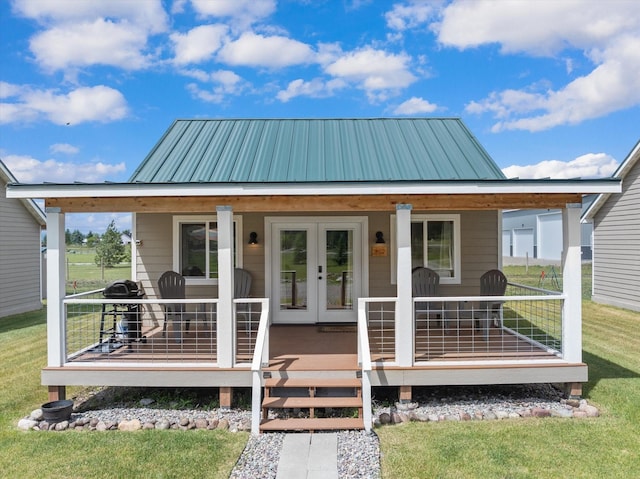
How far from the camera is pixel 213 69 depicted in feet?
81.7

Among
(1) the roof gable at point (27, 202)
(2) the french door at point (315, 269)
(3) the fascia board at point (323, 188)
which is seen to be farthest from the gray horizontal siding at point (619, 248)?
(1) the roof gable at point (27, 202)

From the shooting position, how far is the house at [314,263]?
5207mm

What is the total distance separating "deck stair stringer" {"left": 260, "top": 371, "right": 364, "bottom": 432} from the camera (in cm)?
471

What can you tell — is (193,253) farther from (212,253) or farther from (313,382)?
(313,382)

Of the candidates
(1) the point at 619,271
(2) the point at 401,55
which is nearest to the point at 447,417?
(1) the point at 619,271

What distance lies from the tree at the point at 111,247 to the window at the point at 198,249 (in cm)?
1751

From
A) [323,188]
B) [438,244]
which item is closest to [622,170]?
[438,244]

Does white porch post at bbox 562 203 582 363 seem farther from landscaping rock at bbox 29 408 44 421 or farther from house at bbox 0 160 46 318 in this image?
house at bbox 0 160 46 318

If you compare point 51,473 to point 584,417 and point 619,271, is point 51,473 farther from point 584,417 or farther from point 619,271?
point 619,271

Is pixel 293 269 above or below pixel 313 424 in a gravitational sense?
above

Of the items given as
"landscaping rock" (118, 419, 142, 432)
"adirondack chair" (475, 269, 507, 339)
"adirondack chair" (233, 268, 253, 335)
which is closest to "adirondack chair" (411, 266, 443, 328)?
"adirondack chair" (475, 269, 507, 339)

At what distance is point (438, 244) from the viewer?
316 inches

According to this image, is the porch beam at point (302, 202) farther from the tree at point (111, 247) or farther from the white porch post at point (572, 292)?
the tree at point (111, 247)

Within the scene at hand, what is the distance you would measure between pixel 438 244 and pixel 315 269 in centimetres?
245
